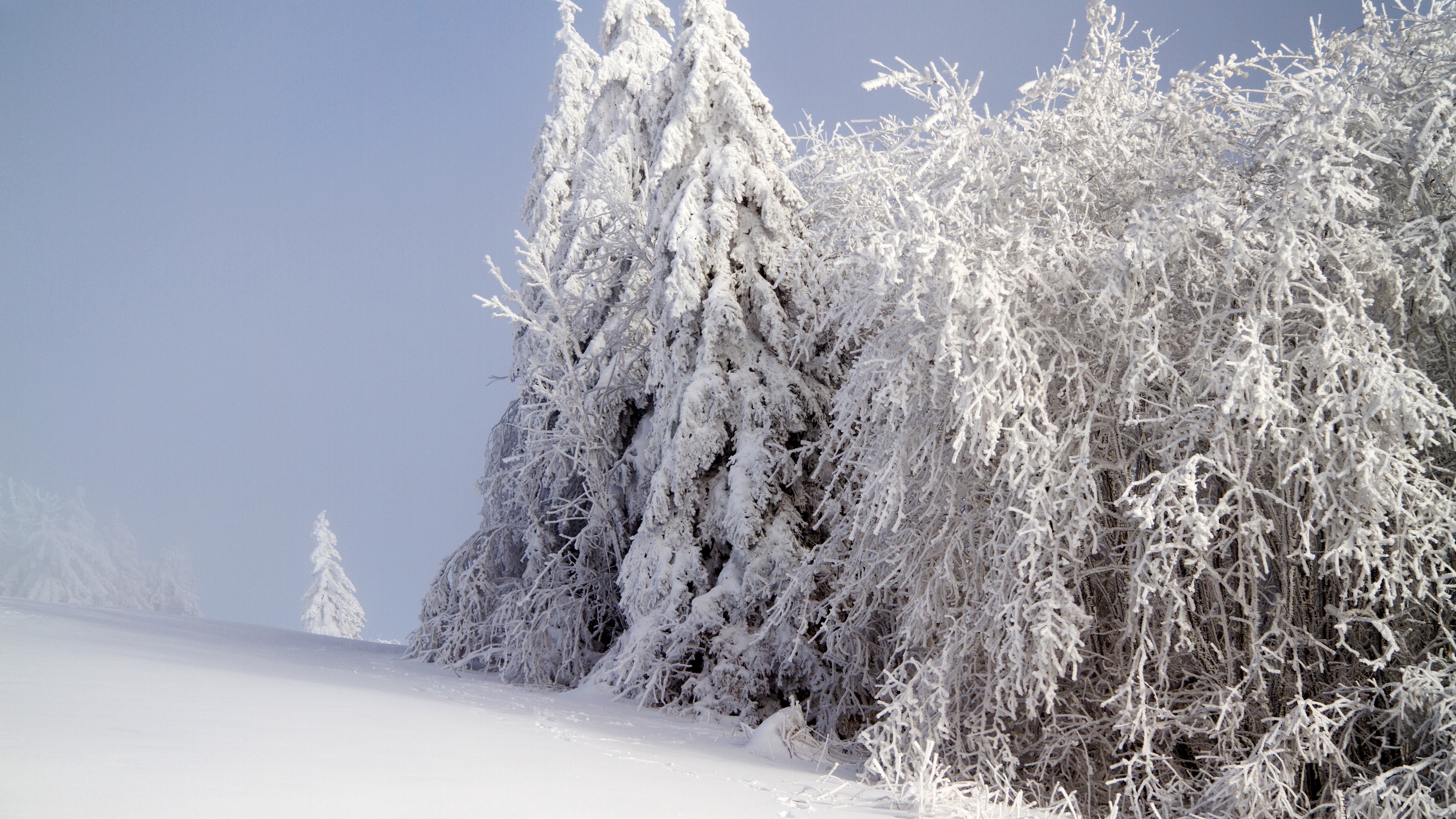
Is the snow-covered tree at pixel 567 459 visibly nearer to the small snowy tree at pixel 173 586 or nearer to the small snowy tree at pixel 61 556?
the small snowy tree at pixel 61 556

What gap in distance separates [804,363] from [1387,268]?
A: 6081mm

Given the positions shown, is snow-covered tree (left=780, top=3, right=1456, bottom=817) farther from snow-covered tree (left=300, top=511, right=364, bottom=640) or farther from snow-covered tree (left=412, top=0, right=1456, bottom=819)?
snow-covered tree (left=300, top=511, right=364, bottom=640)

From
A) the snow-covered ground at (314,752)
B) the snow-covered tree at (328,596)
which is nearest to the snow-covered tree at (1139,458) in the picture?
the snow-covered ground at (314,752)

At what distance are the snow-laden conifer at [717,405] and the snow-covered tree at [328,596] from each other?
24.0 m

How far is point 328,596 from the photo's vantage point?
31.8m

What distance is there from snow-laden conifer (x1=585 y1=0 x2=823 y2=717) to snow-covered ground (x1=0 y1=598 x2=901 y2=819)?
4.84ft

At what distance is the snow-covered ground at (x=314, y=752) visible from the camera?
316cm

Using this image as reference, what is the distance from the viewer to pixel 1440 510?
17.9 feet

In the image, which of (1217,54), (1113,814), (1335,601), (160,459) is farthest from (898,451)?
(160,459)

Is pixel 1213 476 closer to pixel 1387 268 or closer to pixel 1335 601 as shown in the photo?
pixel 1335 601

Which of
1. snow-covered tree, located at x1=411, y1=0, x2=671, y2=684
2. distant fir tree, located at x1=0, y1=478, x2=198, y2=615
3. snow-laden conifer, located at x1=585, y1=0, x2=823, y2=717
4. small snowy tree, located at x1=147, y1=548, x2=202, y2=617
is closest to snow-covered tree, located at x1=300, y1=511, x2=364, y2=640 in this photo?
small snowy tree, located at x1=147, y1=548, x2=202, y2=617

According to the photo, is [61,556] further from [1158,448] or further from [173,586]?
[1158,448]

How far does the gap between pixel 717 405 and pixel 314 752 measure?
6.70 m

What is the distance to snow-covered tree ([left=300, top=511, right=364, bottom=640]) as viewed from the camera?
31.3 meters
